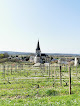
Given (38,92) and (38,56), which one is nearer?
(38,92)

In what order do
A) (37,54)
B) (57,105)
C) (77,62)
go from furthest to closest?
(37,54)
(77,62)
(57,105)

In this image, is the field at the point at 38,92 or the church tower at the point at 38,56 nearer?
the field at the point at 38,92

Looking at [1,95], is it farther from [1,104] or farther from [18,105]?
[18,105]

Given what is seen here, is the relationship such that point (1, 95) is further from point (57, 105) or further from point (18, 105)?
point (57, 105)

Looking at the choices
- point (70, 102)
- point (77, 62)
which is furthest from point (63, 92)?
point (77, 62)

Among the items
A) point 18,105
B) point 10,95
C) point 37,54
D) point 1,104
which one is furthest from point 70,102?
point 37,54

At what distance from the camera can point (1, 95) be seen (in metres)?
11.7

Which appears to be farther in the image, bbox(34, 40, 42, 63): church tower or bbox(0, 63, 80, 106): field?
bbox(34, 40, 42, 63): church tower

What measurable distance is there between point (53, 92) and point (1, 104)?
227 inches

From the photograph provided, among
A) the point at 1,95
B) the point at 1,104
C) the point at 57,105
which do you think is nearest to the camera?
the point at 57,105

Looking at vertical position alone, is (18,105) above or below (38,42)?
below

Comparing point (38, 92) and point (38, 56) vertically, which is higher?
point (38, 56)

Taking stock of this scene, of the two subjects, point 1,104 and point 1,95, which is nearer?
point 1,104

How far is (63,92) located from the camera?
12.2 meters
